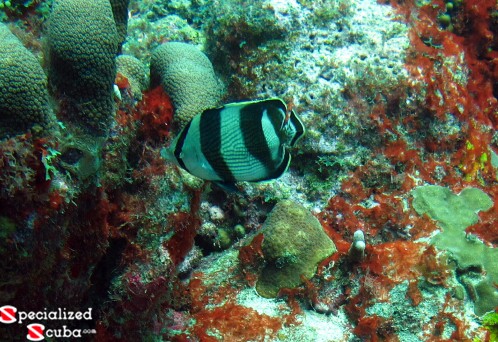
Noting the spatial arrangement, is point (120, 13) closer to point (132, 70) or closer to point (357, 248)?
point (132, 70)

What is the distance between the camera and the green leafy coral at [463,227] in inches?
150

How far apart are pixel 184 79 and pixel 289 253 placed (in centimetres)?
224

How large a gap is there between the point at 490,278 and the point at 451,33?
3.90 m

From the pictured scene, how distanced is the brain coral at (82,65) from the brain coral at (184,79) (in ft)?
4.01

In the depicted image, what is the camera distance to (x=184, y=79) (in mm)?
4355

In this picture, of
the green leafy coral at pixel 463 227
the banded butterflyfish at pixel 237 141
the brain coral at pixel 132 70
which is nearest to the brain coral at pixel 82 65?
the brain coral at pixel 132 70

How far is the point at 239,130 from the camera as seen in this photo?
199 cm

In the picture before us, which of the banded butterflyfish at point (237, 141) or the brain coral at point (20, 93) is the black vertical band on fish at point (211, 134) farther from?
the brain coral at point (20, 93)

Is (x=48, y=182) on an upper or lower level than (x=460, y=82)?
upper

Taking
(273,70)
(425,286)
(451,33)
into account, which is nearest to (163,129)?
(273,70)

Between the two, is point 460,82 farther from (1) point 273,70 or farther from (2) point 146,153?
(2) point 146,153

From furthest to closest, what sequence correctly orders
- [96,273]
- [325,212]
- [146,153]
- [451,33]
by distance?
1. [451,33]
2. [325,212]
3. [146,153]
4. [96,273]

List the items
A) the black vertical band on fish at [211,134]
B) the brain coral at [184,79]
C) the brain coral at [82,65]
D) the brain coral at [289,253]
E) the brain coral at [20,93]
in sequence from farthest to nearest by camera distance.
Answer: the brain coral at [184,79], the brain coral at [289,253], the brain coral at [82,65], the brain coral at [20,93], the black vertical band on fish at [211,134]

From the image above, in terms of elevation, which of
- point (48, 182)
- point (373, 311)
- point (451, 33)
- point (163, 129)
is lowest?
point (373, 311)
